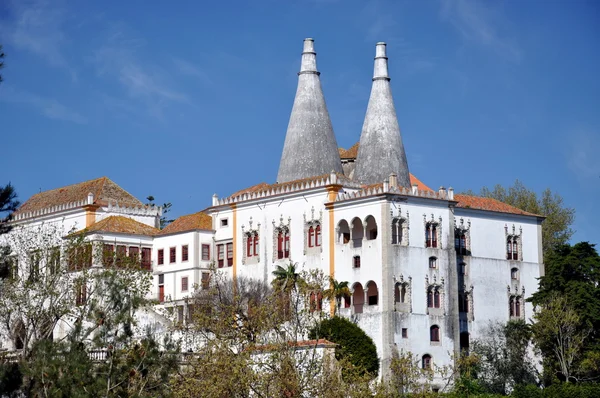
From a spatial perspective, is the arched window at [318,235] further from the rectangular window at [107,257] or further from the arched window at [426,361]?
the rectangular window at [107,257]

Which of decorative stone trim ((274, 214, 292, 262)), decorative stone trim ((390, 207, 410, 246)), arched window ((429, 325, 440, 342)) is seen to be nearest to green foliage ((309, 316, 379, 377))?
arched window ((429, 325, 440, 342))

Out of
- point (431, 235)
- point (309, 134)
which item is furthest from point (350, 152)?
point (431, 235)

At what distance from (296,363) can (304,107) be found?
40586mm

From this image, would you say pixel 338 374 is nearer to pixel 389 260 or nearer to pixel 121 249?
pixel 389 260

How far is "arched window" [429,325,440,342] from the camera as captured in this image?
79.5 m

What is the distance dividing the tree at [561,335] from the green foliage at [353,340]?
33.1 feet

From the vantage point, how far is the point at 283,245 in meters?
85.0

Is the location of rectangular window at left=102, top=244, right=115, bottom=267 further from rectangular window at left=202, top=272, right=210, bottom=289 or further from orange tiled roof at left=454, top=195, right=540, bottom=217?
orange tiled roof at left=454, top=195, right=540, bottom=217

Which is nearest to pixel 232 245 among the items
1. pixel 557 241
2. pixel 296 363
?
pixel 557 241

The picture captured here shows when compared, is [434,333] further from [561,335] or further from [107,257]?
[107,257]

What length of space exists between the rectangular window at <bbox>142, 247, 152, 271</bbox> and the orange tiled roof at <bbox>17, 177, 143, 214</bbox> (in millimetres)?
4793

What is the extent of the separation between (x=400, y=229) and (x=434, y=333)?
599cm

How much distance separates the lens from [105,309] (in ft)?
179

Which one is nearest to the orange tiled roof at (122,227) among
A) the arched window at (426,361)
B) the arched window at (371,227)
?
the arched window at (371,227)
